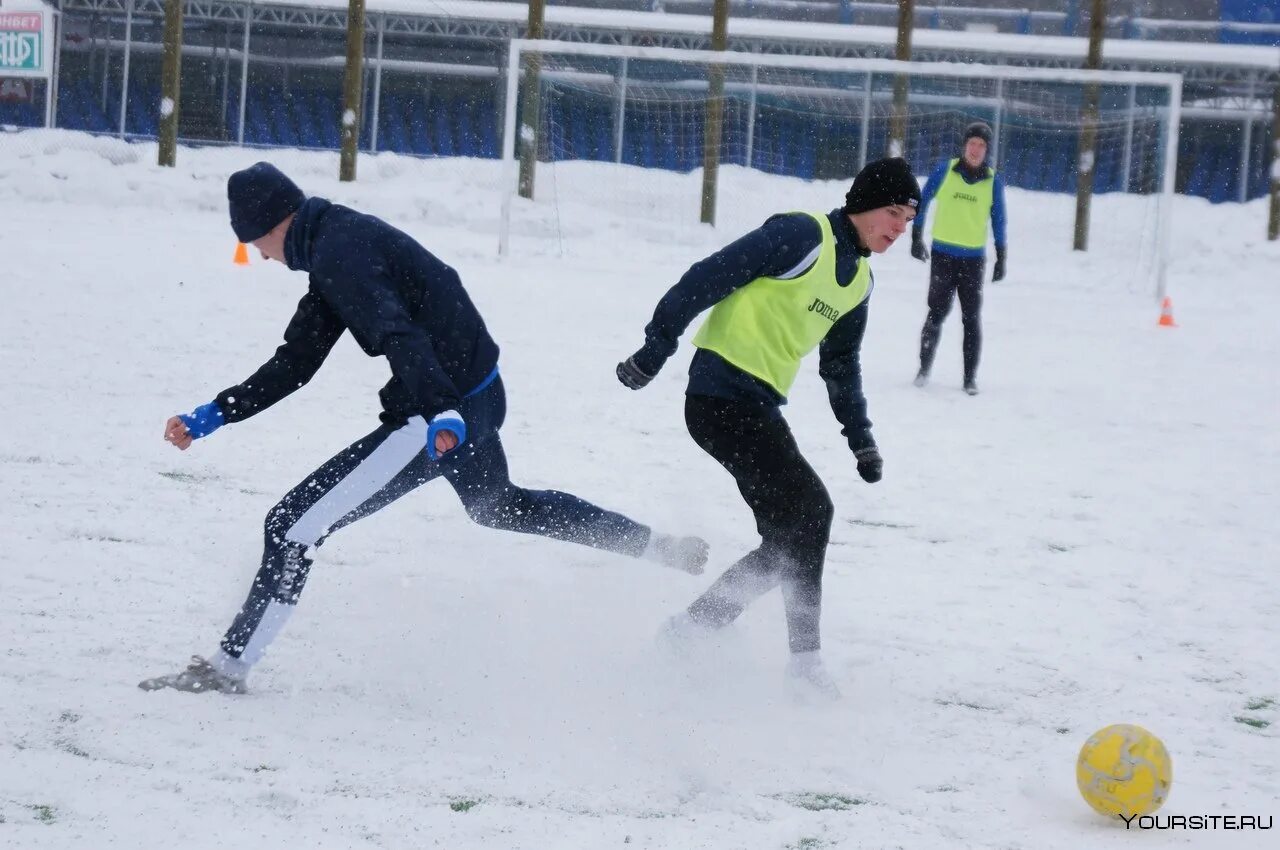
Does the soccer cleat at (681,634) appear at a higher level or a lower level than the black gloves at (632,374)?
lower

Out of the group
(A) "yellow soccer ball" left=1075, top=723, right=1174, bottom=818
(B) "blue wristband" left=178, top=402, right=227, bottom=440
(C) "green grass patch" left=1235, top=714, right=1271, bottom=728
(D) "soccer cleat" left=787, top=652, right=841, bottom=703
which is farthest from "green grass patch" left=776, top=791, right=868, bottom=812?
(B) "blue wristband" left=178, top=402, right=227, bottom=440

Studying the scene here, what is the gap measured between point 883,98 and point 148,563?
2249 cm

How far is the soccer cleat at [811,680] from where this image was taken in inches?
172

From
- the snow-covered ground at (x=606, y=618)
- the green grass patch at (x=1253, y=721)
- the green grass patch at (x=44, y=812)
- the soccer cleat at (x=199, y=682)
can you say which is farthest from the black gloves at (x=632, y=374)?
the green grass patch at (x=1253, y=721)

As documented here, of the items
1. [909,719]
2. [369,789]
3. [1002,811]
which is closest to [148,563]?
[369,789]

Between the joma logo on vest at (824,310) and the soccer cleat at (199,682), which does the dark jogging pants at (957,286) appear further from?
the soccer cleat at (199,682)

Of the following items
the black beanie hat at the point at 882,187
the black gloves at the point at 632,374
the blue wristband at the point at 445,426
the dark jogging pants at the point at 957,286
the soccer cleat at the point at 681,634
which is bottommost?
the soccer cleat at the point at 681,634

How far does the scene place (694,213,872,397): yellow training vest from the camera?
4238 mm

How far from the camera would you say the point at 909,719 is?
4.27 metres

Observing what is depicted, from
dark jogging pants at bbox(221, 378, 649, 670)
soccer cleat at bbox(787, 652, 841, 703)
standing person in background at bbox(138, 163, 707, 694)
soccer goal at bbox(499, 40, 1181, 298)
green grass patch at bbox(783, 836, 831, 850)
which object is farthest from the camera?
soccer goal at bbox(499, 40, 1181, 298)

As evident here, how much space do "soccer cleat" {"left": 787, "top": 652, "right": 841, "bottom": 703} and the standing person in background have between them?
890 mm

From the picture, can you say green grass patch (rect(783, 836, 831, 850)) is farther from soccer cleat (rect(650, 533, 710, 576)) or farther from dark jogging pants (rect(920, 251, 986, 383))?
dark jogging pants (rect(920, 251, 986, 383))

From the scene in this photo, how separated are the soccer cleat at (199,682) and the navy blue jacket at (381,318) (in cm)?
72

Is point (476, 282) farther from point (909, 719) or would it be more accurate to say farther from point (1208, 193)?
point (1208, 193)
